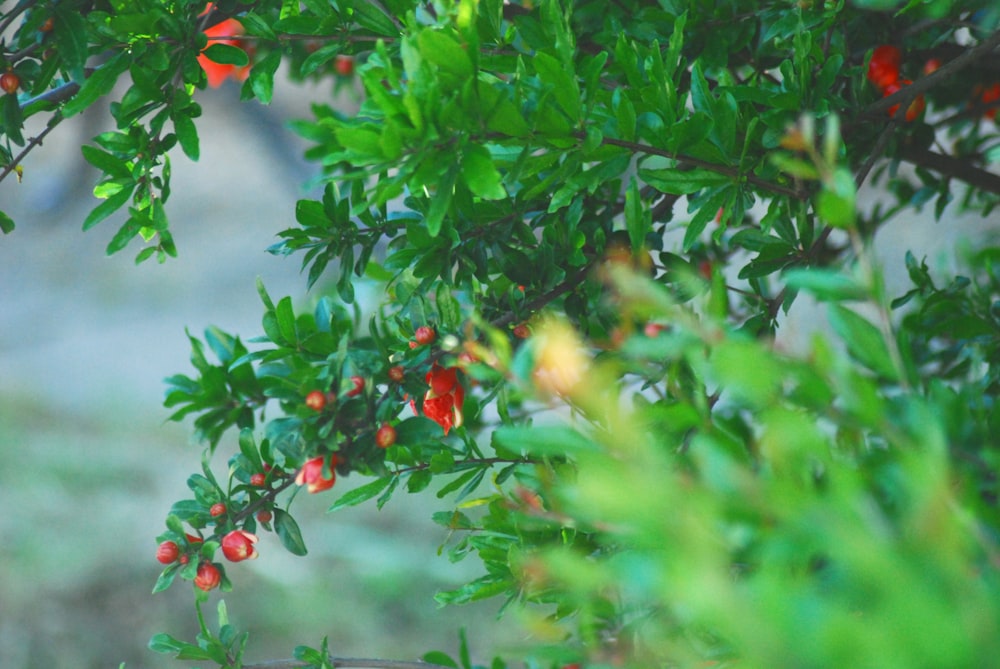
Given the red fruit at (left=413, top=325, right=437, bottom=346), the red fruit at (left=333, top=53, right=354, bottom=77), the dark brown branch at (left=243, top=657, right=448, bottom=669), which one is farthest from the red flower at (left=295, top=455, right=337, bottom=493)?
the red fruit at (left=333, top=53, right=354, bottom=77)

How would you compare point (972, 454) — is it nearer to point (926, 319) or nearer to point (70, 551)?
point (926, 319)

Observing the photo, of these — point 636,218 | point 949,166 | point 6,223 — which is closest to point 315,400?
point 636,218

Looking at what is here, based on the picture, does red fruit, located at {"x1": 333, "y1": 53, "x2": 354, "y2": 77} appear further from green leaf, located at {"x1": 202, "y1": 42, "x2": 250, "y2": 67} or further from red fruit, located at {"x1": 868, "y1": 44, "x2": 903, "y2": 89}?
red fruit, located at {"x1": 868, "y1": 44, "x2": 903, "y2": 89}

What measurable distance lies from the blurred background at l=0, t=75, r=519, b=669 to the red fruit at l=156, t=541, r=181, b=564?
1.75ft

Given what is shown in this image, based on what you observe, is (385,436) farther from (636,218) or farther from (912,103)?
(912,103)

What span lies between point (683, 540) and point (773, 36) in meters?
0.60

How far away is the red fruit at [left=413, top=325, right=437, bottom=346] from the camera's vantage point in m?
0.68

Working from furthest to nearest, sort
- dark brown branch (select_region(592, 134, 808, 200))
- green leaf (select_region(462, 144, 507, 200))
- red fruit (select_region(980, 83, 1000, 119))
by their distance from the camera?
red fruit (select_region(980, 83, 1000, 119))
dark brown branch (select_region(592, 134, 808, 200))
green leaf (select_region(462, 144, 507, 200))

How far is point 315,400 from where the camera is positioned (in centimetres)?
57

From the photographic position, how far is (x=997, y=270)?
3.12 feet

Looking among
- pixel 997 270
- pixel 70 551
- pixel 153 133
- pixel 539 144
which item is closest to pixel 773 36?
pixel 539 144

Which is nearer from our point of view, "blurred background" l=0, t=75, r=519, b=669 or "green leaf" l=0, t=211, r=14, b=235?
"green leaf" l=0, t=211, r=14, b=235

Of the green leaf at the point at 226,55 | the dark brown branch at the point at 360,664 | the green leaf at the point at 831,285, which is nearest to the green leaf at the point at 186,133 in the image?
the green leaf at the point at 226,55

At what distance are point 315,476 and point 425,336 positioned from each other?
0.15 m
